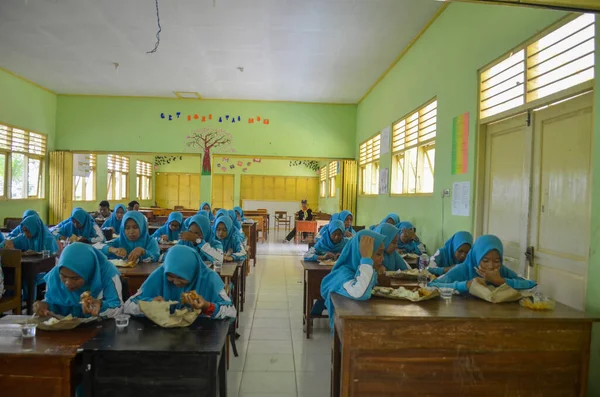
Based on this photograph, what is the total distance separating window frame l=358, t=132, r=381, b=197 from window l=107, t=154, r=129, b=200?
870 cm

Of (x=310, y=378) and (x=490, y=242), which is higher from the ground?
(x=490, y=242)

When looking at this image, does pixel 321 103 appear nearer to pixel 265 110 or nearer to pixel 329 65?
pixel 265 110

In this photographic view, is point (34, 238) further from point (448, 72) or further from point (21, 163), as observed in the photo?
point (21, 163)

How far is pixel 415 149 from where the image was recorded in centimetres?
668

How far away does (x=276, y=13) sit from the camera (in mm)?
5695

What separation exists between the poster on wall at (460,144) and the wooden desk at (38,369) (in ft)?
13.7

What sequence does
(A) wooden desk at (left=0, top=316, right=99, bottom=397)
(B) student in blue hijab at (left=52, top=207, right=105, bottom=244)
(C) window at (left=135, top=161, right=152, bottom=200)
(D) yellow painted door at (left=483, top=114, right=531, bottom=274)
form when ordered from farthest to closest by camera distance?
(C) window at (left=135, top=161, right=152, bottom=200)
(B) student in blue hijab at (left=52, top=207, right=105, bottom=244)
(D) yellow painted door at (left=483, top=114, right=531, bottom=274)
(A) wooden desk at (left=0, top=316, right=99, bottom=397)

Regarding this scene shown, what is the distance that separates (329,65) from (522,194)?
5.06 metres

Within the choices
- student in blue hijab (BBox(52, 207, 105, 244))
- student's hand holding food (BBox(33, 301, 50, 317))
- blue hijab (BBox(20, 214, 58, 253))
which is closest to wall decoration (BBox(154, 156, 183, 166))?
student in blue hijab (BBox(52, 207, 105, 244))

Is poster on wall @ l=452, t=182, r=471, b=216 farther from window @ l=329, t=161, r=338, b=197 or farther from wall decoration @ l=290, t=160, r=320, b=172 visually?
wall decoration @ l=290, t=160, r=320, b=172

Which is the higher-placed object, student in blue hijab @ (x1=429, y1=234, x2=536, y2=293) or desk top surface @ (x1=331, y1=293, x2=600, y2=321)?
student in blue hijab @ (x1=429, y1=234, x2=536, y2=293)

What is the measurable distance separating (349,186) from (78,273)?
8765 millimetres

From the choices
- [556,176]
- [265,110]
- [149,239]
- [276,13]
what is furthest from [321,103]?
[556,176]

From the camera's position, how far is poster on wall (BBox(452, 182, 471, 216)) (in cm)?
467
